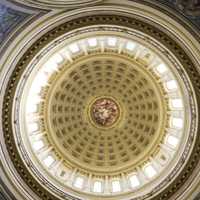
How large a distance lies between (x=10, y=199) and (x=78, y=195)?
397 cm

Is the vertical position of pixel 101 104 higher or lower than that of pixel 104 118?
higher

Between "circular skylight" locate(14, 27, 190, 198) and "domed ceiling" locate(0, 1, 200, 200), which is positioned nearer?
"domed ceiling" locate(0, 1, 200, 200)

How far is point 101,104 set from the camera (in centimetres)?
2731

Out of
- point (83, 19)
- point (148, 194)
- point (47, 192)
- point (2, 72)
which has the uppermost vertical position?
point (83, 19)

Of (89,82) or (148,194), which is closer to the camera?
(148,194)

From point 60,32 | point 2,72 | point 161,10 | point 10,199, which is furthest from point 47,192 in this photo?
point 161,10

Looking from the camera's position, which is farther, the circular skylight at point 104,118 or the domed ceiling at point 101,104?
the circular skylight at point 104,118

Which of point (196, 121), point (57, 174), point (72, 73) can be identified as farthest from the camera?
point (72, 73)

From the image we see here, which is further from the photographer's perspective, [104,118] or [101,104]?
[104,118]

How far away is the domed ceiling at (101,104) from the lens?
1783 centimetres

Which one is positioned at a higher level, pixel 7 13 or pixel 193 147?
pixel 7 13

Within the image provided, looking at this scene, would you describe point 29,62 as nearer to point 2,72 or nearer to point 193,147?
point 2,72

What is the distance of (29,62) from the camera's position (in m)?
18.4

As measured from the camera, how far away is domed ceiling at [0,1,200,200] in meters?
17.8
